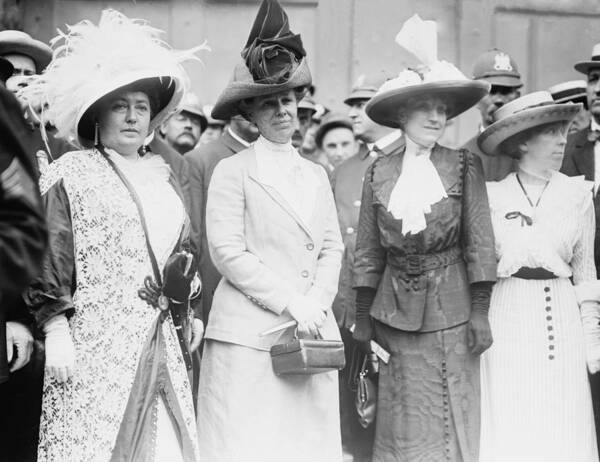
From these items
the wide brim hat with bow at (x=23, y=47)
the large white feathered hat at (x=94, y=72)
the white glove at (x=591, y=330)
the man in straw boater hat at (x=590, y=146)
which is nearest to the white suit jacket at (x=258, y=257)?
the large white feathered hat at (x=94, y=72)

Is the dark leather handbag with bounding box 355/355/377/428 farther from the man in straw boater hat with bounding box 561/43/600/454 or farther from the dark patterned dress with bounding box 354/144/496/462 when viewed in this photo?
the man in straw boater hat with bounding box 561/43/600/454

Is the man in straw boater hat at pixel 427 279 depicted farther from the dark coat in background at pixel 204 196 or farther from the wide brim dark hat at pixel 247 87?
the dark coat in background at pixel 204 196

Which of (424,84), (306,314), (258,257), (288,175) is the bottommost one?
(306,314)

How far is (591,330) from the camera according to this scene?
16.5ft

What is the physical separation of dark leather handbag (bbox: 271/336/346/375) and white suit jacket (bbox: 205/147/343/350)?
0.15 m

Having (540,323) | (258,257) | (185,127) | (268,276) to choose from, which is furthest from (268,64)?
(185,127)

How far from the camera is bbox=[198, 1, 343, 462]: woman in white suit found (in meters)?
4.42

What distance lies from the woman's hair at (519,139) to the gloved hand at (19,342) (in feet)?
8.74

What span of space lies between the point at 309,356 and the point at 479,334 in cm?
99

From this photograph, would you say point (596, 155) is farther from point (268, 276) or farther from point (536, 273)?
point (268, 276)

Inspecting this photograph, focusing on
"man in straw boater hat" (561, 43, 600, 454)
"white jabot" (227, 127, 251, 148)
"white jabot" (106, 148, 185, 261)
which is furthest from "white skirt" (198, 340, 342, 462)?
"man in straw boater hat" (561, 43, 600, 454)

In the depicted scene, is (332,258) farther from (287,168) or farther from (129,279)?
(129,279)

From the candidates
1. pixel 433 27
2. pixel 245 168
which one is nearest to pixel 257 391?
pixel 245 168

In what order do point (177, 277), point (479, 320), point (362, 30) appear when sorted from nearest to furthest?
point (177, 277) < point (479, 320) < point (362, 30)
